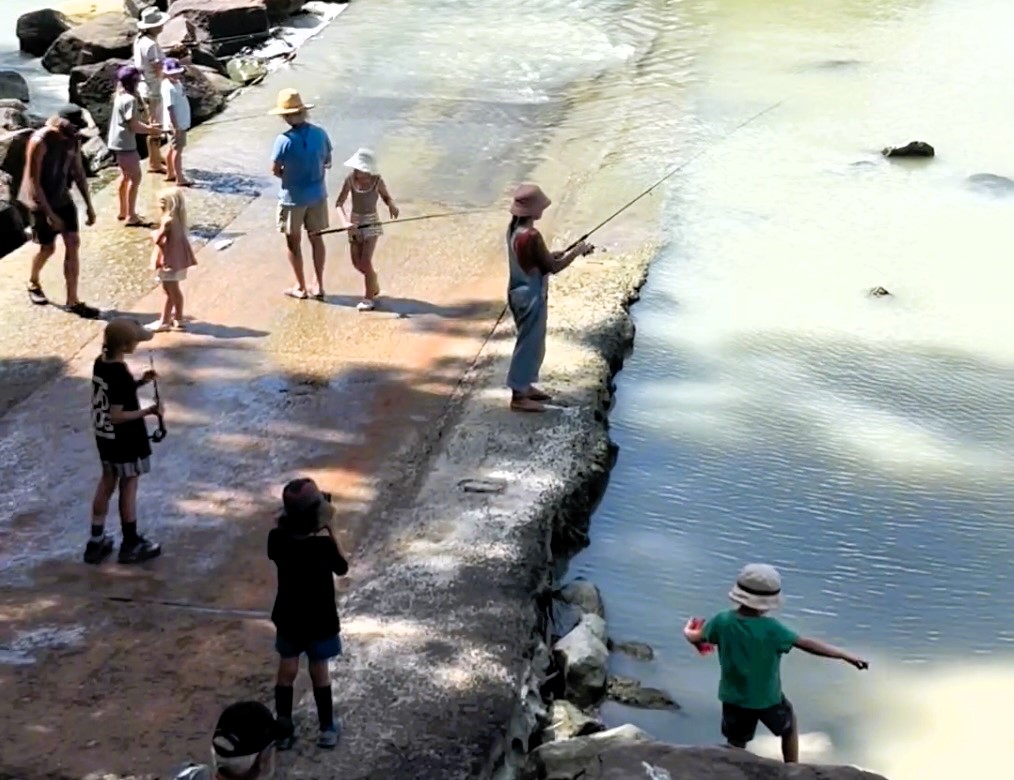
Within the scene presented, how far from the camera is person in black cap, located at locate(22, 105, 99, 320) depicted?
10.4 m

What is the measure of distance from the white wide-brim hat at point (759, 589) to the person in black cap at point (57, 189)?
241 inches

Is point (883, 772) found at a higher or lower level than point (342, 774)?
lower

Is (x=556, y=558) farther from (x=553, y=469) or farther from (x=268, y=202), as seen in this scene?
(x=268, y=202)

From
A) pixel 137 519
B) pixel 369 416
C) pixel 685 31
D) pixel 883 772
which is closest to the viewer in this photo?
pixel 883 772

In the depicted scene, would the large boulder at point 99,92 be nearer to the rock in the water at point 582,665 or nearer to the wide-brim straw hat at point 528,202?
the wide-brim straw hat at point 528,202

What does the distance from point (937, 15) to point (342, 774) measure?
17075mm

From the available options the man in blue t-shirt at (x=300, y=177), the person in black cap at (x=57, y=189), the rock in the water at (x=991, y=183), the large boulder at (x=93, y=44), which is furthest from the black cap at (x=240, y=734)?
the large boulder at (x=93, y=44)

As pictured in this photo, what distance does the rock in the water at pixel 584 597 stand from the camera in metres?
8.07

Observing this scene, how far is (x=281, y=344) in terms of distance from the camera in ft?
34.1

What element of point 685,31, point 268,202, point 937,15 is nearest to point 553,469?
point 268,202

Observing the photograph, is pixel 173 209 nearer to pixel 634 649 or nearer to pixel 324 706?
pixel 634 649

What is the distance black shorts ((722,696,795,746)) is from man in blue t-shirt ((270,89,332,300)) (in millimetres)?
5437

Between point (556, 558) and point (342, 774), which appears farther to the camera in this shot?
point (556, 558)

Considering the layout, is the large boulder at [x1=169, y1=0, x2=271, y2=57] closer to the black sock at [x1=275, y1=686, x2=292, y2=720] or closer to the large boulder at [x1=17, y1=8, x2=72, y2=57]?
the large boulder at [x1=17, y1=8, x2=72, y2=57]
